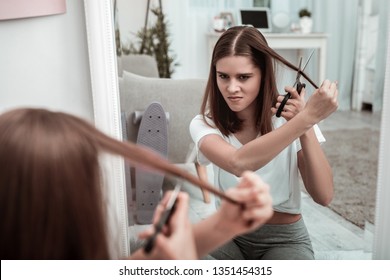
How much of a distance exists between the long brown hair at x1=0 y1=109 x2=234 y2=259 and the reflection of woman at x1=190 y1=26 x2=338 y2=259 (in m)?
0.34

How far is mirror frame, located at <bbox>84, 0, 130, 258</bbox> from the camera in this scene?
2.56 feet

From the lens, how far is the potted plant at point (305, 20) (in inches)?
39.7

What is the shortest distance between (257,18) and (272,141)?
326mm

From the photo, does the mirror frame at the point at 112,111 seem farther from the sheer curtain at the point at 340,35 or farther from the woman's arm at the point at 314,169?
the sheer curtain at the point at 340,35

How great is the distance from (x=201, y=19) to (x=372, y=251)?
0.64 meters

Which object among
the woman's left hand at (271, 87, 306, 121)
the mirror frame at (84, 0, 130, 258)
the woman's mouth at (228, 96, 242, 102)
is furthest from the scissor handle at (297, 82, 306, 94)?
the mirror frame at (84, 0, 130, 258)

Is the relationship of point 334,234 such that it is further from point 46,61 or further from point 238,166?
point 46,61

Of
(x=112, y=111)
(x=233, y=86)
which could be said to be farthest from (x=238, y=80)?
(x=112, y=111)

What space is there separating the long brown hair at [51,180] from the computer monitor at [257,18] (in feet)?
1.69

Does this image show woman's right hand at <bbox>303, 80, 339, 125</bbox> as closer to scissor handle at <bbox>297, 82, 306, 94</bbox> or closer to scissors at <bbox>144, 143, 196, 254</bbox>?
scissor handle at <bbox>297, 82, 306, 94</bbox>

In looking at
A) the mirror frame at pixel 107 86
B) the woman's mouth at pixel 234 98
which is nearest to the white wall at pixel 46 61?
the mirror frame at pixel 107 86

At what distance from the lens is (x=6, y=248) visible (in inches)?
18.2
